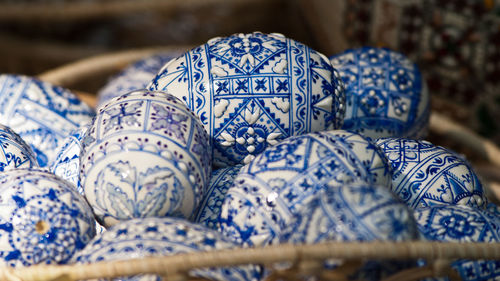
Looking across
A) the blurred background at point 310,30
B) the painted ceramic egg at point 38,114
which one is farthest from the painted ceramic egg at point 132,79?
the blurred background at point 310,30

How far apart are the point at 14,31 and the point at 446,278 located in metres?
1.80

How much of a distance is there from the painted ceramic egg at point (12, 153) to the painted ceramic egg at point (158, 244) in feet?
0.73

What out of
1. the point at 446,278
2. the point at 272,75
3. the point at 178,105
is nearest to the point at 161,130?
the point at 178,105

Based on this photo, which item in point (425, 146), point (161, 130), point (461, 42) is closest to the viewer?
point (161, 130)

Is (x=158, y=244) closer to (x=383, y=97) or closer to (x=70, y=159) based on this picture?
(x=70, y=159)

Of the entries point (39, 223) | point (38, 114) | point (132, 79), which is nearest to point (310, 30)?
point (132, 79)

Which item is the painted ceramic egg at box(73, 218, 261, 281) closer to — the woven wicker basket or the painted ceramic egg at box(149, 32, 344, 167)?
the woven wicker basket

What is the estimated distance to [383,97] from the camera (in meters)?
1.02

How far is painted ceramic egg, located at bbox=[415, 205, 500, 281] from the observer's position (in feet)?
2.43

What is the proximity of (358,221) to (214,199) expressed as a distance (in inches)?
10.1

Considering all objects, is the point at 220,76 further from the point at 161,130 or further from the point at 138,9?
the point at 138,9

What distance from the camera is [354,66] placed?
3.43 ft

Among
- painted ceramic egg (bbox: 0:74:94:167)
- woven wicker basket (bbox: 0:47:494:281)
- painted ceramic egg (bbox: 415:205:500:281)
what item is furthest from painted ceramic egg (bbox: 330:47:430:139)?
painted ceramic egg (bbox: 0:74:94:167)

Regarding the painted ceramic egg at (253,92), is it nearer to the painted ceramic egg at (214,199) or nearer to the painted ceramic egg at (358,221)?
the painted ceramic egg at (214,199)
